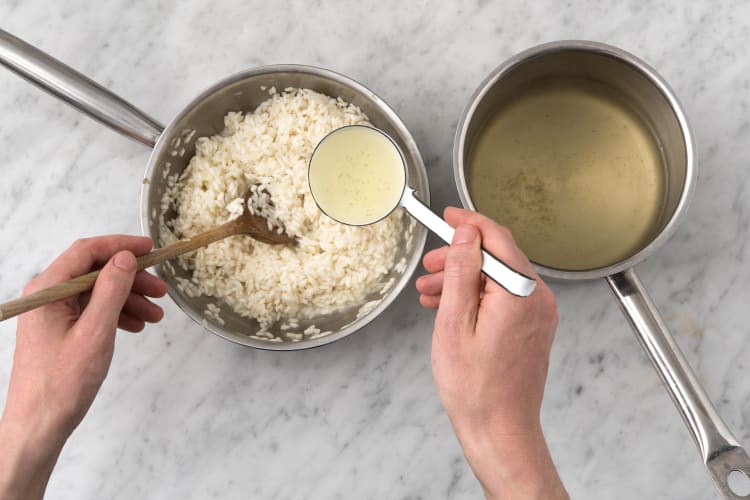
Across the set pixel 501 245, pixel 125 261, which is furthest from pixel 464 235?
pixel 125 261

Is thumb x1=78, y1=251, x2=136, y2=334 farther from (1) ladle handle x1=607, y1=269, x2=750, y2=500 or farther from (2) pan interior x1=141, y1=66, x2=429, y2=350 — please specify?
(1) ladle handle x1=607, y1=269, x2=750, y2=500

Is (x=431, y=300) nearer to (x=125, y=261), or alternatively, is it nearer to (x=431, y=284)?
(x=431, y=284)

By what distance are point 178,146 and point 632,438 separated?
3.83 feet

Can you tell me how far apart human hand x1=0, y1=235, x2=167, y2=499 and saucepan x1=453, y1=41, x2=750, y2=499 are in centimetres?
66

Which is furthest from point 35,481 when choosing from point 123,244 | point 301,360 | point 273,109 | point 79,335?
point 273,109

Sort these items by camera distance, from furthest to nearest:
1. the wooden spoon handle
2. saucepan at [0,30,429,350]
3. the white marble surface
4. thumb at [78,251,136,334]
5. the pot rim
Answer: the white marble surface → saucepan at [0,30,429,350] → the pot rim → thumb at [78,251,136,334] → the wooden spoon handle

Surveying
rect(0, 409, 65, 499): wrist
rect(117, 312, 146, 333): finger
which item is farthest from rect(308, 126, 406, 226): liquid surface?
rect(0, 409, 65, 499): wrist

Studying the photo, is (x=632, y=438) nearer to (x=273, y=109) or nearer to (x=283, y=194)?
(x=283, y=194)

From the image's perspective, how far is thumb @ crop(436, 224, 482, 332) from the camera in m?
1.04

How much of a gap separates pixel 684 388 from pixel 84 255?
110 centimetres

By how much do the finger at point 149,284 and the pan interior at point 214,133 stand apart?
0.02m

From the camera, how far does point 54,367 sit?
1.12m

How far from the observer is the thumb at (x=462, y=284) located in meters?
1.04

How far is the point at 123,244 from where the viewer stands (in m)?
1.24
